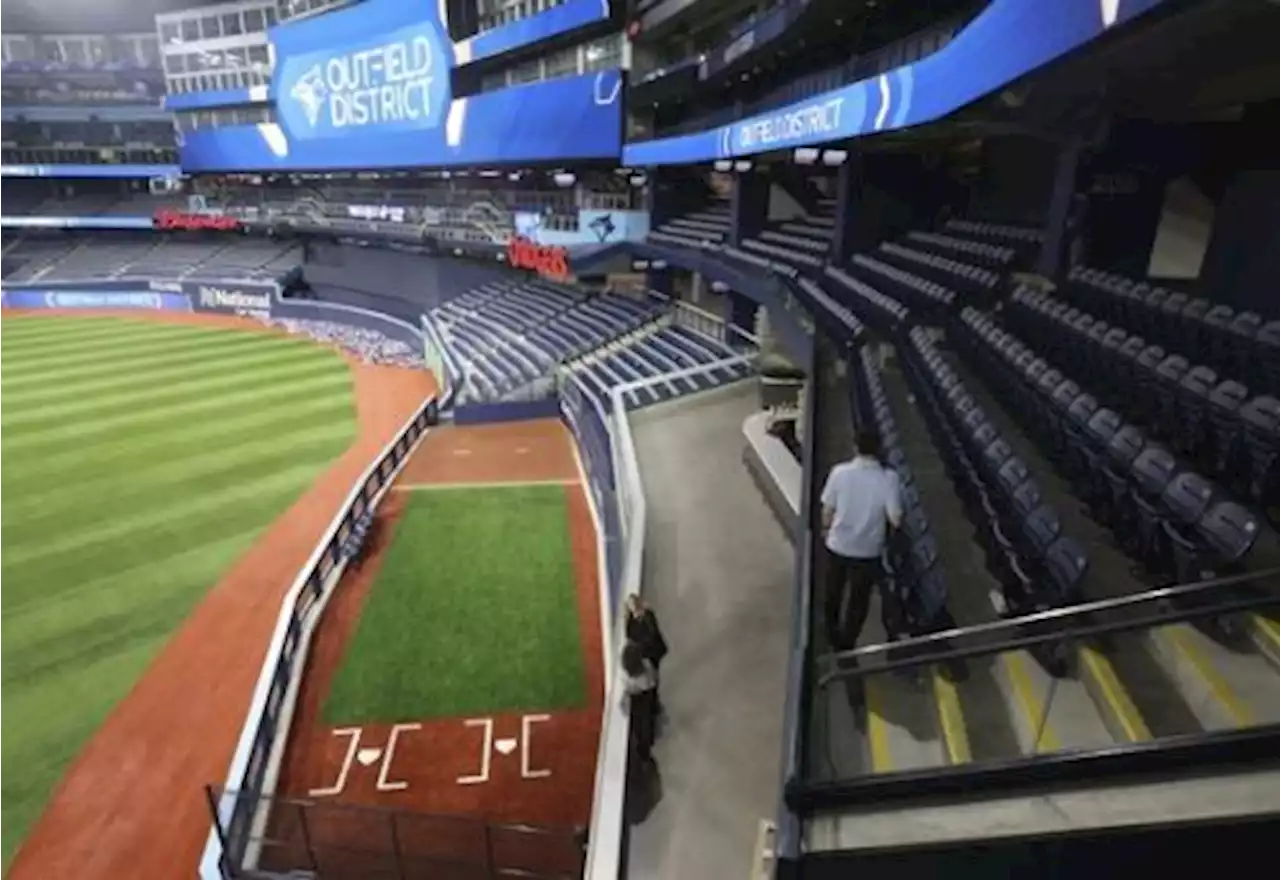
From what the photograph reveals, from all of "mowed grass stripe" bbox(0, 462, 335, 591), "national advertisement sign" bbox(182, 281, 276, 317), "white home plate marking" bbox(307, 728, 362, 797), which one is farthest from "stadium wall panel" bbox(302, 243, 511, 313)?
"white home plate marking" bbox(307, 728, 362, 797)

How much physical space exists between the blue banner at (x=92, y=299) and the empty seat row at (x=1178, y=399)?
42.8 meters

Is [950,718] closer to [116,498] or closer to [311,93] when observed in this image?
[116,498]

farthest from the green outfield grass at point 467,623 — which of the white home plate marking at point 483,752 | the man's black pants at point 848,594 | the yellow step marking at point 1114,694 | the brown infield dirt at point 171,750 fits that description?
→ the yellow step marking at point 1114,694

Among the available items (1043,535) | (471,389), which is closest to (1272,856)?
(1043,535)

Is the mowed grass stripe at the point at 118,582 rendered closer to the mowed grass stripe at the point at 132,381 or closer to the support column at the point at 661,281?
the mowed grass stripe at the point at 132,381

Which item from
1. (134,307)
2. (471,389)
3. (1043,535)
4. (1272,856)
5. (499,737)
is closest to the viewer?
(1272,856)

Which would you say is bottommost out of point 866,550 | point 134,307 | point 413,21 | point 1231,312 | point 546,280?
point 134,307

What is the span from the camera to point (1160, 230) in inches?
409

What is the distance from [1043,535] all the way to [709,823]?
2.74 metres

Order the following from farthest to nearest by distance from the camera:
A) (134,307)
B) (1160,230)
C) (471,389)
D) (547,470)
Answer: (134,307)
(471,389)
(547,470)
(1160,230)

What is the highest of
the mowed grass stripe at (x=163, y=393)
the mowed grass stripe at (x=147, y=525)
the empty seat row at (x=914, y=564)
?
the empty seat row at (x=914, y=564)

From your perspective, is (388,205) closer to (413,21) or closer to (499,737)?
(413,21)

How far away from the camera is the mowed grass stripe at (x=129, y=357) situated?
24906mm

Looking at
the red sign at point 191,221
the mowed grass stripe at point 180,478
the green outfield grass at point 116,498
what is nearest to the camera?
the green outfield grass at point 116,498
